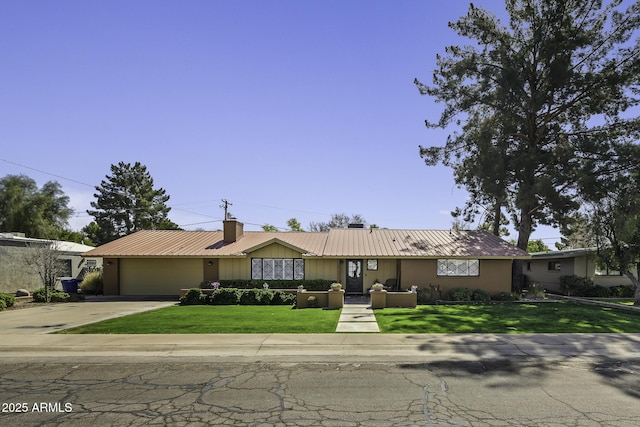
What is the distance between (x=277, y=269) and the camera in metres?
25.5

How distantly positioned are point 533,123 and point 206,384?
28867mm

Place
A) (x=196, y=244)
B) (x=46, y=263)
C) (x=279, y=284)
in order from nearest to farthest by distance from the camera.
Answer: (x=46, y=263)
(x=279, y=284)
(x=196, y=244)

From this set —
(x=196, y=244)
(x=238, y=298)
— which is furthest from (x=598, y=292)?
(x=196, y=244)

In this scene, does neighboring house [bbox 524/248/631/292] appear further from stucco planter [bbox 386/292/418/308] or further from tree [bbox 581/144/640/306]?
stucco planter [bbox 386/292/418/308]

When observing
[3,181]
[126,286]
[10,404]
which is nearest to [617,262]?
[10,404]

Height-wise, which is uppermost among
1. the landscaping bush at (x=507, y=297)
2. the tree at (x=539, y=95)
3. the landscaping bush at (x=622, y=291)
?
the tree at (x=539, y=95)

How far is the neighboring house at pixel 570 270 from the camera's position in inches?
1091

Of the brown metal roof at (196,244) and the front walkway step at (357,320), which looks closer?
the front walkway step at (357,320)

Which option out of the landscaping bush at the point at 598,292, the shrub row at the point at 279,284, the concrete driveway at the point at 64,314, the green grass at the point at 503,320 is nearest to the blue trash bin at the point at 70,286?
the concrete driveway at the point at 64,314

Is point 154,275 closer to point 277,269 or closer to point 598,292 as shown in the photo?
point 277,269

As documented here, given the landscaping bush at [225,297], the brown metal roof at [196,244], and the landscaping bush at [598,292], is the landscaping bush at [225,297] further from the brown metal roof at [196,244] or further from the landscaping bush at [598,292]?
the landscaping bush at [598,292]

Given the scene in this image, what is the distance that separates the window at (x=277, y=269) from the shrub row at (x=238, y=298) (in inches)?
162

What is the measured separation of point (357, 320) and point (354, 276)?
1037cm

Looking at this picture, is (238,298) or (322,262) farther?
(322,262)
